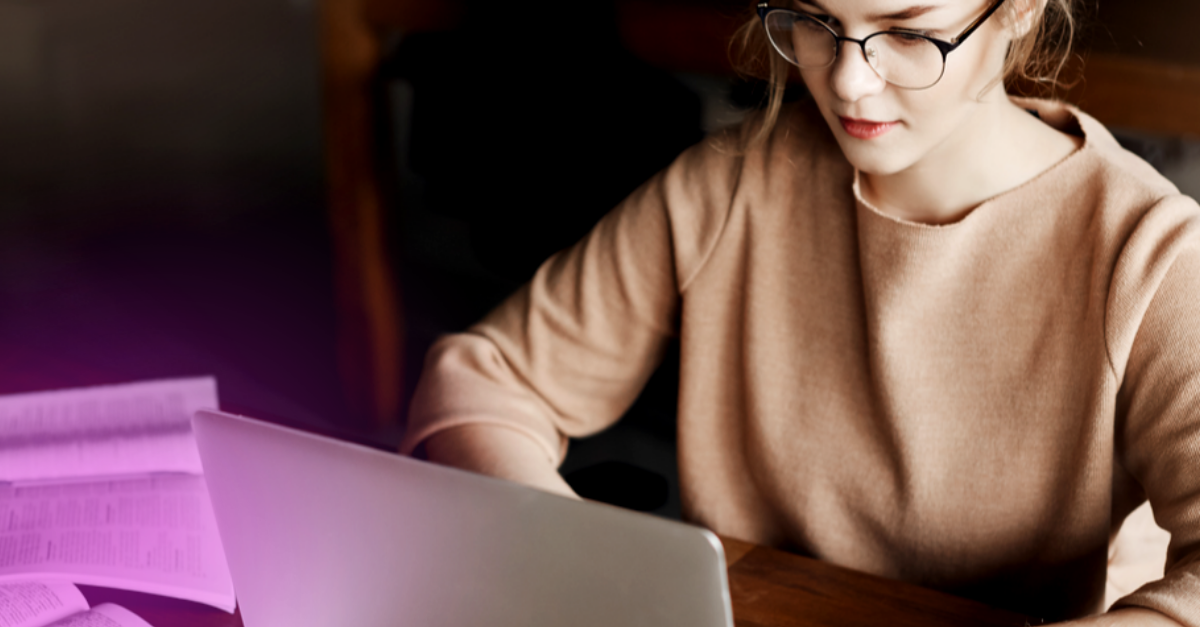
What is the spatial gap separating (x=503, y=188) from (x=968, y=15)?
108cm

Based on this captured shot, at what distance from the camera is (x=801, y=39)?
99cm

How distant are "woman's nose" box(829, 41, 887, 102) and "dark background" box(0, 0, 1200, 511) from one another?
19.1 inches

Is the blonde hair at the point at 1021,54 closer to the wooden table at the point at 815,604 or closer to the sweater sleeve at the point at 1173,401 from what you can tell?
the sweater sleeve at the point at 1173,401

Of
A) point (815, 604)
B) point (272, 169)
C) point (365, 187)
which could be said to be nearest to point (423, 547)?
point (815, 604)

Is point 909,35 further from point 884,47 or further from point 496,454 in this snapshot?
point 496,454

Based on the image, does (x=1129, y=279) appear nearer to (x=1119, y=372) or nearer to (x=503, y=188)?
(x=1119, y=372)

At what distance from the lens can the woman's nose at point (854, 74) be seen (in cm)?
94

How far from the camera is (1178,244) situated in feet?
2.97

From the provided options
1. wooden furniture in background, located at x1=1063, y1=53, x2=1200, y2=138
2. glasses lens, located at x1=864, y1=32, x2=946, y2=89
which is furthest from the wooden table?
wooden furniture in background, located at x1=1063, y1=53, x2=1200, y2=138

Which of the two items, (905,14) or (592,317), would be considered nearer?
(905,14)

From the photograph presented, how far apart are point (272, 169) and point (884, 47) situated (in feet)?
8.77

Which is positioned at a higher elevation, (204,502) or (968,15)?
(968,15)

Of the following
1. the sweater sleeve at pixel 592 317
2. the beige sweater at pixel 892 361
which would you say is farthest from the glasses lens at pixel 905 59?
the sweater sleeve at pixel 592 317

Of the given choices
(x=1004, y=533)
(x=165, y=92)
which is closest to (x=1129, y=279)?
(x=1004, y=533)
